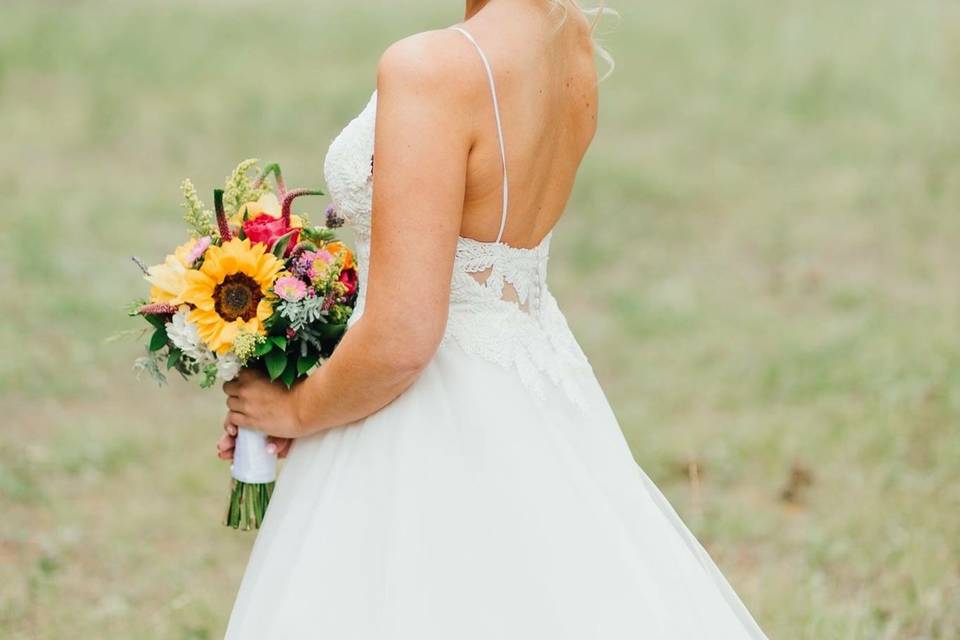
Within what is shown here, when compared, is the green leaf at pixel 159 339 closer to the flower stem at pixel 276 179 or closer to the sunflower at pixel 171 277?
the sunflower at pixel 171 277

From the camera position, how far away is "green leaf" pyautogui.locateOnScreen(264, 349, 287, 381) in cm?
244

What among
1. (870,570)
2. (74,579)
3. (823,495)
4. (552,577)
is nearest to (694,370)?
(823,495)

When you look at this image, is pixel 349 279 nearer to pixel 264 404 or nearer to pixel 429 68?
pixel 264 404

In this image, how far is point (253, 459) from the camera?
2.66m

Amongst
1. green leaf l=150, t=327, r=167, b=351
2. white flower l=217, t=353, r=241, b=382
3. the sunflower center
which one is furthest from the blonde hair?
green leaf l=150, t=327, r=167, b=351

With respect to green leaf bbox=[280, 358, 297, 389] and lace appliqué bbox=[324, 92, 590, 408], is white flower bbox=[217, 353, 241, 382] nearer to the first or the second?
green leaf bbox=[280, 358, 297, 389]

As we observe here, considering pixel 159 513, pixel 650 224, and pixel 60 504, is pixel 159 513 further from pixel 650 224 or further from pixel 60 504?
pixel 650 224

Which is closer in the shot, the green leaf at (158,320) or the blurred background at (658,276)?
the green leaf at (158,320)

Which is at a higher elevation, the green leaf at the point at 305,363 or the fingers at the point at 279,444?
the green leaf at the point at 305,363

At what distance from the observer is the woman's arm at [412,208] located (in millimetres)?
2080

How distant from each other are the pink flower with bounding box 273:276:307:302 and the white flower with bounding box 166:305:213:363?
0.61 feet

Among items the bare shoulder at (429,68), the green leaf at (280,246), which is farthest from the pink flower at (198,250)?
the bare shoulder at (429,68)

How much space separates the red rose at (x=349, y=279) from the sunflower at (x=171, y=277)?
11.9 inches

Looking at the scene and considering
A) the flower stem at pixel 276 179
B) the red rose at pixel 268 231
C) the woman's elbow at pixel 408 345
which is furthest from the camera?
the flower stem at pixel 276 179
